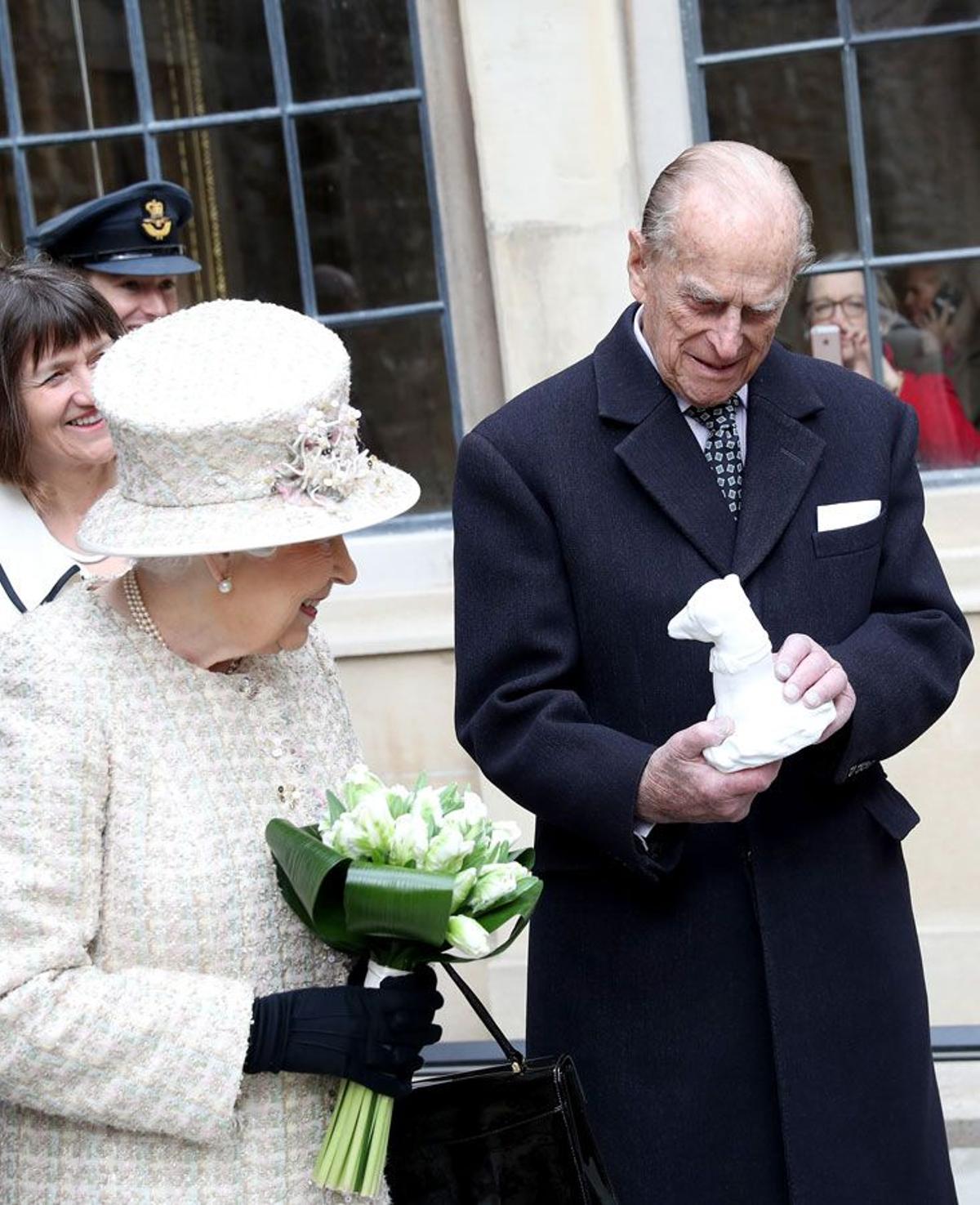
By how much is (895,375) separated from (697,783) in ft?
10.4

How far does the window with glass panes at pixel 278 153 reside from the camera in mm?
5270

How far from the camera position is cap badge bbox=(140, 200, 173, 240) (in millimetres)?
4414

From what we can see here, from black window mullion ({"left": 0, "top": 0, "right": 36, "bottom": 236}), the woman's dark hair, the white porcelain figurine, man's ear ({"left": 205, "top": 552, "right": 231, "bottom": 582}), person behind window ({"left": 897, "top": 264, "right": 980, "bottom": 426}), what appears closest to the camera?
man's ear ({"left": 205, "top": 552, "right": 231, "bottom": 582})

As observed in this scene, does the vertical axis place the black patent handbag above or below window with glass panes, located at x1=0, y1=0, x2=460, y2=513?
below

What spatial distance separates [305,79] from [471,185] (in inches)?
22.1

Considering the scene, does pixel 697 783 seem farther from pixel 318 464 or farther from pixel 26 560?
pixel 26 560

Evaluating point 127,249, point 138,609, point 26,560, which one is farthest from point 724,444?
point 127,249

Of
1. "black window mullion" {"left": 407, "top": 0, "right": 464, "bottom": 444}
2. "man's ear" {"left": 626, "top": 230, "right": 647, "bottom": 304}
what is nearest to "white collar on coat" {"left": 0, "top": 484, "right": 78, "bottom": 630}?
"man's ear" {"left": 626, "top": 230, "right": 647, "bottom": 304}

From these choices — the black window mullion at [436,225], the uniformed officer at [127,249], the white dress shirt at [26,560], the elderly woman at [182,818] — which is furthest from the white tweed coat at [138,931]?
the black window mullion at [436,225]

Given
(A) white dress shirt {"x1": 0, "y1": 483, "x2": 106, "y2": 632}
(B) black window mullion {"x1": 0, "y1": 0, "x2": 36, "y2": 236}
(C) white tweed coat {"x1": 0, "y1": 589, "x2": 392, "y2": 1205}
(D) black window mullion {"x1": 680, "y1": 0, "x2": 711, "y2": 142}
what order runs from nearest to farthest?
1. (C) white tweed coat {"x1": 0, "y1": 589, "x2": 392, "y2": 1205}
2. (A) white dress shirt {"x1": 0, "y1": 483, "x2": 106, "y2": 632}
3. (D) black window mullion {"x1": 680, "y1": 0, "x2": 711, "y2": 142}
4. (B) black window mullion {"x1": 0, "y1": 0, "x2": 36, "y2": 236}

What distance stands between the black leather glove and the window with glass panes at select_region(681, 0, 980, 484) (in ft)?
11.2

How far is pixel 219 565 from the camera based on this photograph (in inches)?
81.7

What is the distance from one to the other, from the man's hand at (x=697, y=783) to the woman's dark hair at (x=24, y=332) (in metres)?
1.37

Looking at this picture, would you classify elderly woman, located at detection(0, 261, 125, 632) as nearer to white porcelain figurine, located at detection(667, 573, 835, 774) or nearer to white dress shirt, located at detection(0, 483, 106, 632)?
white dress shirt, located at detection(0, 483, 106, 632)
